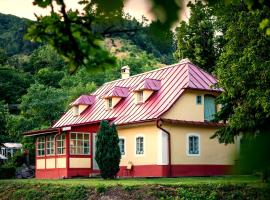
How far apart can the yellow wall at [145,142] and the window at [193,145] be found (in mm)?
1852

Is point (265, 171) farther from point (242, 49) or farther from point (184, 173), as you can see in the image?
point (184, 173)

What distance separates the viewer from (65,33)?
2.17 m

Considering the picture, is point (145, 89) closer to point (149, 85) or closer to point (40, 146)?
point (149, 85)

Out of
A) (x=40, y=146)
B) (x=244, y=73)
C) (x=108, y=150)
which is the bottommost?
(x=108, y=150)

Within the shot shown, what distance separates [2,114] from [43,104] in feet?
25.8

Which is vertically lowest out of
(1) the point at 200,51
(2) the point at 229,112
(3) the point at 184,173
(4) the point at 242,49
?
(3) the point at 184,173

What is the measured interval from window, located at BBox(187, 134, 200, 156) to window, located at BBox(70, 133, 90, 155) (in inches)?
234

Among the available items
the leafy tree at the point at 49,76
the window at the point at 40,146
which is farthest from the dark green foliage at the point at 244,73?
the leafy tree at the point at 49,76

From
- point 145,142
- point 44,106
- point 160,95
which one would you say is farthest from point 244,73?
point 44,106

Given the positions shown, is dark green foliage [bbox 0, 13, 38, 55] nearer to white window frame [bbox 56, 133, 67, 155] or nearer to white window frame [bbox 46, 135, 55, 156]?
white window frame [bbox 56, 133, 67, 155]

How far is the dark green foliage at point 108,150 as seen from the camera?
77.4 feet

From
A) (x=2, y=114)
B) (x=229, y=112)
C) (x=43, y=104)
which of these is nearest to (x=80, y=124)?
(x=2, y=114)

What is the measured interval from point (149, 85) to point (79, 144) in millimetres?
4991

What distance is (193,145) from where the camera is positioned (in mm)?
27000
